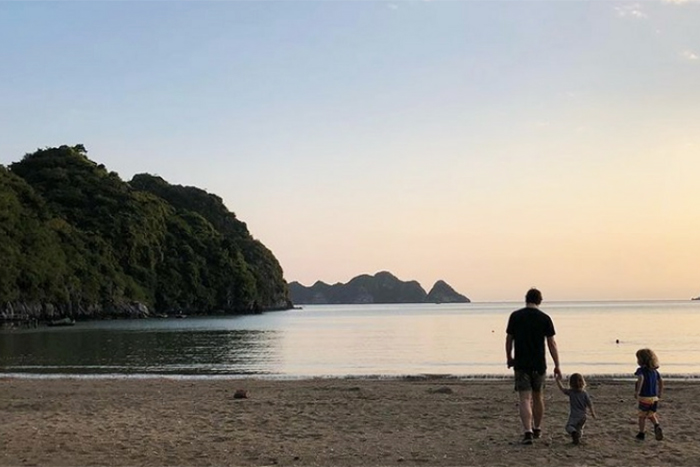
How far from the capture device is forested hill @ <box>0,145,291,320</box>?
382ft

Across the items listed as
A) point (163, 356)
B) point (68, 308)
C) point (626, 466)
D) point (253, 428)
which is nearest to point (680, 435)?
point (626, 466)

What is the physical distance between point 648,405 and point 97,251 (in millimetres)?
142763

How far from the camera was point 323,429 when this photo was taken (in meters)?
12.9

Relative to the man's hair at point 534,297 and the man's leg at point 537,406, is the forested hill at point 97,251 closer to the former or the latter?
the man's leg at point 537,406

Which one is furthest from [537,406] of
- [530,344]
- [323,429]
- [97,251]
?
[97,251]

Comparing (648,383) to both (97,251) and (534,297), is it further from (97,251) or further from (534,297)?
(97,251)

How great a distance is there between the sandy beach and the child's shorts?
1.65 ft

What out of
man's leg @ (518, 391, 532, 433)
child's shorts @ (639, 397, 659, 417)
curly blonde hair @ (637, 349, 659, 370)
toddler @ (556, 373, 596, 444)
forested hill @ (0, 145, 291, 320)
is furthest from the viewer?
forested hill @ (0, 145, 291, 320)

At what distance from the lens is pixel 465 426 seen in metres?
13.0

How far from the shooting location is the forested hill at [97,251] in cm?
11644

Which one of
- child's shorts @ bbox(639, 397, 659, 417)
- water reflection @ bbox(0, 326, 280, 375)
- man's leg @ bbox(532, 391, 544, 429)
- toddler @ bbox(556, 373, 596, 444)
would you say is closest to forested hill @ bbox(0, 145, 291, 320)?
water reflection @ bbox(0, 326, 280, 375)

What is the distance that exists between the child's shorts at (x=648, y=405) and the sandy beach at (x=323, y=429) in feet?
1.65

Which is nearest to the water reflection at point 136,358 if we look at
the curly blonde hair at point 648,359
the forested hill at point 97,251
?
the curly blonde hair at point 648,359

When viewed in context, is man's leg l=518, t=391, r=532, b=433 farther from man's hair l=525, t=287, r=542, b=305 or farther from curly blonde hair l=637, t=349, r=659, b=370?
curly blonde hair l=637, t=349, r=659, b=370
